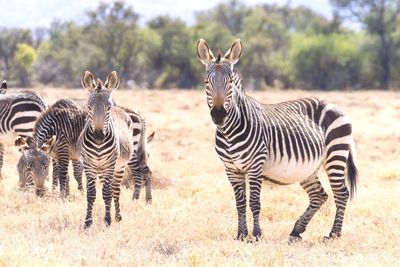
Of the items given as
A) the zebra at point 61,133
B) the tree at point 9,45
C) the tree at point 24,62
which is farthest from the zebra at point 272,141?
the tree at point 9,45

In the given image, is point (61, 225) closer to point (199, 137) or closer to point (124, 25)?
point (199, 137)

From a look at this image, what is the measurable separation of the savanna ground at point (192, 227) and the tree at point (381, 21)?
43529 mm

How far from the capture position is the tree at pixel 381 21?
57.9 m

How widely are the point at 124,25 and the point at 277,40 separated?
2061cm

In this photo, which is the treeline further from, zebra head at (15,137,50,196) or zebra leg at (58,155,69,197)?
zebra head at (15,137,50,196)

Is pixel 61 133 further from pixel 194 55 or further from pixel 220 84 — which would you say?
pixel 194 55

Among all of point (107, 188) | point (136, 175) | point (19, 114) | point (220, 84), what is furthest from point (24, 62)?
point (220, 84)

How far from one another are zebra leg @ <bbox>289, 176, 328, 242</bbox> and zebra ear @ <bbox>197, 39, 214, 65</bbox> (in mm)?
2394

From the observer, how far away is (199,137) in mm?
22469

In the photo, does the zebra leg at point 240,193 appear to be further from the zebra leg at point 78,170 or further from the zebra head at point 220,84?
the zebra leg at point 78,170

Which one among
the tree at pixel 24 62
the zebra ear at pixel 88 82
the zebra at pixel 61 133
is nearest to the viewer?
the zebra ear at pixel 88 82

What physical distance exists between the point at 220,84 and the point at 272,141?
1241 mm

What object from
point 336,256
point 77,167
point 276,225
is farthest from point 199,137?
point 336,256

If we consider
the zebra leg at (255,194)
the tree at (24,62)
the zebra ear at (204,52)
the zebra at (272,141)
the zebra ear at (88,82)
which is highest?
the zebra ear at (204,52)
